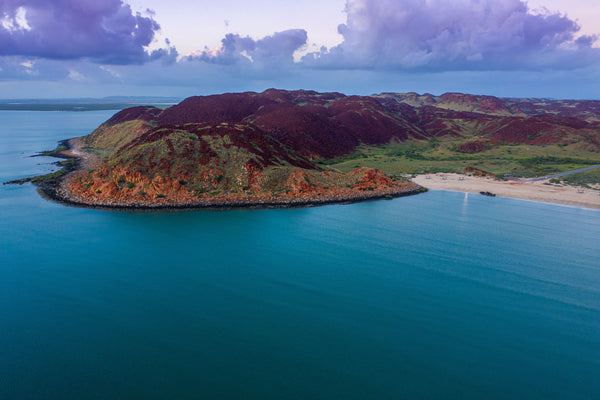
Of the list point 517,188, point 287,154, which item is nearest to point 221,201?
point 287,154

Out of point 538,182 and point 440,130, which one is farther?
point 440,130

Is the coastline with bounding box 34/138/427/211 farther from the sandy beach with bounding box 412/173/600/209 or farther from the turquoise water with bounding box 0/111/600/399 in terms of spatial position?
the sandy beach with bounding box 412/173/600/209

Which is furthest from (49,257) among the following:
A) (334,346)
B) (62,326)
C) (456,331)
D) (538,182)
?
(538,182)

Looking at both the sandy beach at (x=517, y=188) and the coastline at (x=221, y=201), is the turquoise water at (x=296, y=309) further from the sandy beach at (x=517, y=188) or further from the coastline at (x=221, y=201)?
the sandy beach at (x=517, y=188)

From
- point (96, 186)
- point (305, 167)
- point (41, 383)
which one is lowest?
point (41, 383)

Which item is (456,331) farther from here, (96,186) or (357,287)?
(96,186)

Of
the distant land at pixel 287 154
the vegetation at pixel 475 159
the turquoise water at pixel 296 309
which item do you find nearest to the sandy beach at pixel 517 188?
the distant land at pixel 287 154
